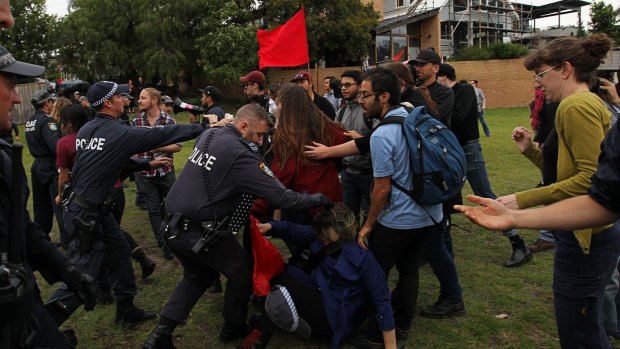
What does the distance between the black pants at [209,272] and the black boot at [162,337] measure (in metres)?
0.05

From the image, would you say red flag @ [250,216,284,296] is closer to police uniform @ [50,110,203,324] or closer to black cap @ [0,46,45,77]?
police uniform @ [50,110,203,324]

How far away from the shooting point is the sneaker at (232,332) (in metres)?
3.73

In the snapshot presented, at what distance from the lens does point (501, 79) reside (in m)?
27.8

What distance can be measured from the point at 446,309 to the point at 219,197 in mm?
2137

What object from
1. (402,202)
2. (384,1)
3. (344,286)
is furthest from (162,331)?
(384,1)

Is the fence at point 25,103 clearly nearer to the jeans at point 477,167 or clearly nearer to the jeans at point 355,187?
the jeans at point 355,187

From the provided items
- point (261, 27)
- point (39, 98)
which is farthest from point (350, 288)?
point (261, 27)

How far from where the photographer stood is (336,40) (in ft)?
93.0

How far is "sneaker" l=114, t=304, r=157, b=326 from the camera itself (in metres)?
4.08

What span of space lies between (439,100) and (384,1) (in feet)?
114

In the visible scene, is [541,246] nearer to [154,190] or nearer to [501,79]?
[154,190]

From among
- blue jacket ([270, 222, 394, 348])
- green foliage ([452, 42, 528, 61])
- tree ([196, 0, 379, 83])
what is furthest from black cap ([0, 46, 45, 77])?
green foliage ([452, 42, 528, 61])

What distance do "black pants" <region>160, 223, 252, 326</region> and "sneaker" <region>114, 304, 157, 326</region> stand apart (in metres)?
0.76

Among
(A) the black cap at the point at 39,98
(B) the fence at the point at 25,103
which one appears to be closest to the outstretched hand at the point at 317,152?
(A) the black cap at the point at 39,98
